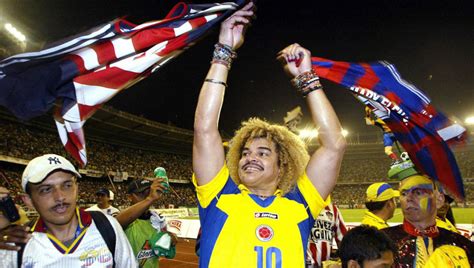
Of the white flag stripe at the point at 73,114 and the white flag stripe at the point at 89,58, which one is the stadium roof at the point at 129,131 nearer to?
the white flag stripe at the point at 89,58

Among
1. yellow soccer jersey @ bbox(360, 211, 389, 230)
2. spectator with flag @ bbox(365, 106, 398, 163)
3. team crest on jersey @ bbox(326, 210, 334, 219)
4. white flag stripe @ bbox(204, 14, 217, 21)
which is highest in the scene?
white flag stripe @ bbox(204, 14, 217, 21)

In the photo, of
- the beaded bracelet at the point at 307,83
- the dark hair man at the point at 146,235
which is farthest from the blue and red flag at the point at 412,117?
the dark hair man at the point at 146,235

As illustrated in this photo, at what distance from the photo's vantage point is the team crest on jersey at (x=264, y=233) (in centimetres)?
202

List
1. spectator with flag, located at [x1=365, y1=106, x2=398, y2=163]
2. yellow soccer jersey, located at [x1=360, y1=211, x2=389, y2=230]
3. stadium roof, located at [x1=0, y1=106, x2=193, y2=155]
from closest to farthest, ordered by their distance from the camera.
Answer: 1. spectator with flag, located at [x1=365, y1=106, x2=398, y2=163]
2. yellow soccer jersey, located at [x1=360, y1=211, x2=389, y2=230]
3. stadium roof, located at [x1=0, y1=106, x2=193, y2=155]

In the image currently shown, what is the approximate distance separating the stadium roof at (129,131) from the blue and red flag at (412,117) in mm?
22824

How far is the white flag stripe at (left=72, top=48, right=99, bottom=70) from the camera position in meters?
2.73

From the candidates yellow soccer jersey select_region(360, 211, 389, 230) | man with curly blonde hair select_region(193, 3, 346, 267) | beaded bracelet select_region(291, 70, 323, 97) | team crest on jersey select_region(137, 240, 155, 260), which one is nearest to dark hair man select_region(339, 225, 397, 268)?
man with curly blonde hair select_region(193, 3, 346, 267)

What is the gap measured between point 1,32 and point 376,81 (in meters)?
24.9

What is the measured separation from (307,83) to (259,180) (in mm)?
713

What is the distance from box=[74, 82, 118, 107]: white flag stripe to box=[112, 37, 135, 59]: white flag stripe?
0.34 m

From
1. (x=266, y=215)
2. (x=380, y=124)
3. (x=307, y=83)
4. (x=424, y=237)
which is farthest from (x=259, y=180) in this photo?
(x=380, y=124)

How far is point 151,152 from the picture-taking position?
130ft

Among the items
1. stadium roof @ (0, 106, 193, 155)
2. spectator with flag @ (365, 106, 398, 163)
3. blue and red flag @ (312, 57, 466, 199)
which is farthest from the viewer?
stadium roof @ (0, 106, 193, 155)

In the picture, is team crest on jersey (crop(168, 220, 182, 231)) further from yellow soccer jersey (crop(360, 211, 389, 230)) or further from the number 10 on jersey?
the number 10 on jersey
